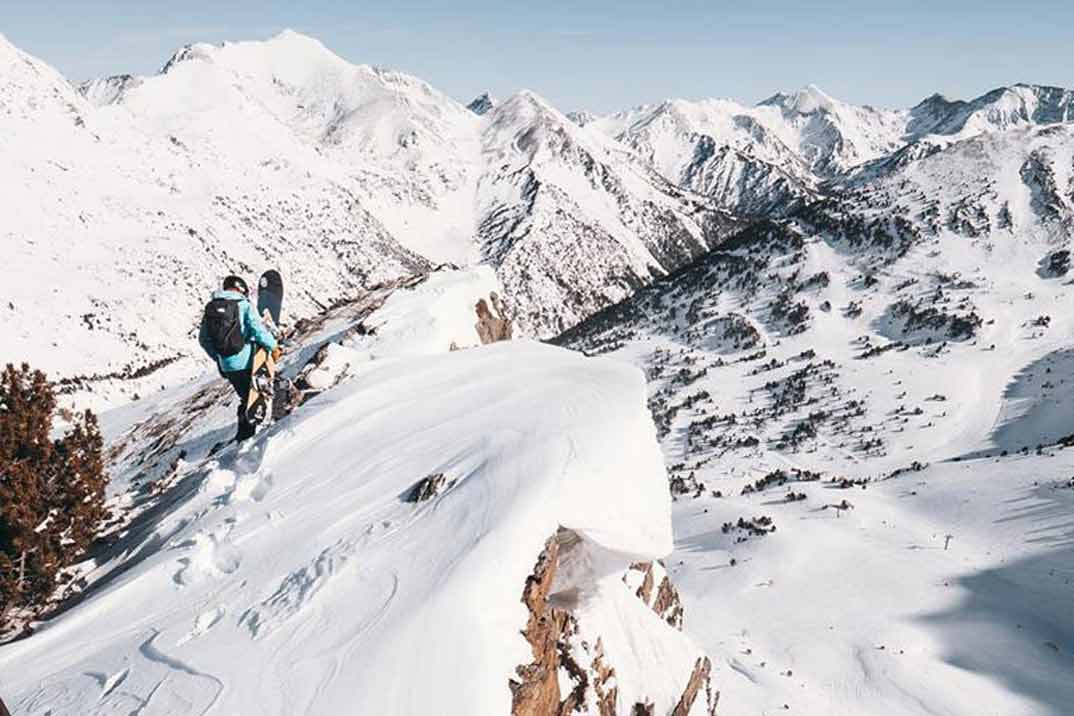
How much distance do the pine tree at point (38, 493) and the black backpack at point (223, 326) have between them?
13.2 ft

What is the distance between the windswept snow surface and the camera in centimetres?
780

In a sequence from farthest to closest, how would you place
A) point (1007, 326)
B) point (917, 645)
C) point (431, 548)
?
point (1007, 326) → point (917, 645) → point (431, 548)

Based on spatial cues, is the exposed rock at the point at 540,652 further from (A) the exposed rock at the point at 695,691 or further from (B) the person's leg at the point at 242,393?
(B) the person's leg at the point at 242,393

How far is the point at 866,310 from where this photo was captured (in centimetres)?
17038

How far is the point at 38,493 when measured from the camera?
13109mm

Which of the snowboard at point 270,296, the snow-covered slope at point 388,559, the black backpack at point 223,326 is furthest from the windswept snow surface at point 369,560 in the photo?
the snowboard at point 270,296

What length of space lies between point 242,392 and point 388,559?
7.01 m

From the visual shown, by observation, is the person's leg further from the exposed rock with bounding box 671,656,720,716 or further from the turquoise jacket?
the exposed rock with bounding box 671,656,720,716

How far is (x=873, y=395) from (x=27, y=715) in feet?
456

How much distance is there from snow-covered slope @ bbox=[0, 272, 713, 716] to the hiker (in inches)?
63.5

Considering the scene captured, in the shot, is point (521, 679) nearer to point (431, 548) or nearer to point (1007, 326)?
point (431, 548)

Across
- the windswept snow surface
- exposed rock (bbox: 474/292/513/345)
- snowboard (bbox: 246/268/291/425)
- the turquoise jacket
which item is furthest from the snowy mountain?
the turquoise jacket

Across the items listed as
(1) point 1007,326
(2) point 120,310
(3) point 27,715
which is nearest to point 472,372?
(3) point 27,715

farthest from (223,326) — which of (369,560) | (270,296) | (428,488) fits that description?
(369,560)
